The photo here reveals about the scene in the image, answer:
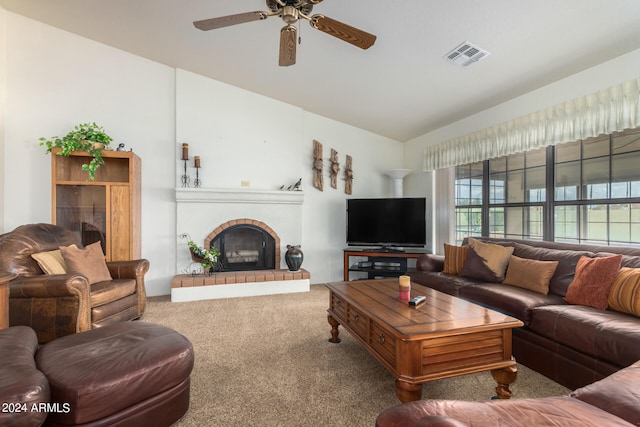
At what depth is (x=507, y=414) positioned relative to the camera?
1.04 metres

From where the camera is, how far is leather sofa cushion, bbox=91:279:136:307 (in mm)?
2674

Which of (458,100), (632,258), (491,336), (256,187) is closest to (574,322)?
(491,336)

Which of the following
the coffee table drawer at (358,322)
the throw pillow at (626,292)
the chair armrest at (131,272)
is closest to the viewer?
the throw pillow at (626,292)

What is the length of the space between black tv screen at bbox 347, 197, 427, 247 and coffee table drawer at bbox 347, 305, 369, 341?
246 cm

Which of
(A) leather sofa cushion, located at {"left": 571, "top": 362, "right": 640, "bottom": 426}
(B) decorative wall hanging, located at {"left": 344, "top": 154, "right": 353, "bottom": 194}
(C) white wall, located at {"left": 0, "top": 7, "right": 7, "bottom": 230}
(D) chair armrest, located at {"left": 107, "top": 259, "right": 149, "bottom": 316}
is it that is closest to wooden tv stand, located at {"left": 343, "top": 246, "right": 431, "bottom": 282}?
(B) decorative wall hanging, located at {"left": 344, "top": 154, "right": 353, "bottom": 194}

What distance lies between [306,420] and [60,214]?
153 inches

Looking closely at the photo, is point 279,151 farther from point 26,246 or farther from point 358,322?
point 358,322

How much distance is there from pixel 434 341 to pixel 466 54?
244 cm

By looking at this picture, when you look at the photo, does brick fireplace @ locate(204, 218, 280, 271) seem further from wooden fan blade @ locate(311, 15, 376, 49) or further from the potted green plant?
wooden fan blade @ locate(311, 15, 376, 49)

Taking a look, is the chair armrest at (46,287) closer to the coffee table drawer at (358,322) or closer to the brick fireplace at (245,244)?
the brick fireplace at (245,244)

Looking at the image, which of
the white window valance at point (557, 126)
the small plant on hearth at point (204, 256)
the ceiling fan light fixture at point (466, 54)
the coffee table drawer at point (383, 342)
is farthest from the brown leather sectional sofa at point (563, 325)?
the small plant on hearth at point (204, 256)

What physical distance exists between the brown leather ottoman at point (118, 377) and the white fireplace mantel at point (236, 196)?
2.69 meters

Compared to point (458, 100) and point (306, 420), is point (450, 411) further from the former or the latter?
point (458, 100)

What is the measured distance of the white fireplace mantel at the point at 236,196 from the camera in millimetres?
4270
